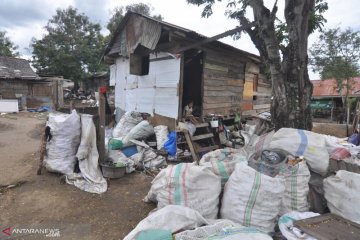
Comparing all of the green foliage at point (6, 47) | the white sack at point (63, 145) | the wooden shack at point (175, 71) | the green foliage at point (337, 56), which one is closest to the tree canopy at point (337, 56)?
the green foliage at point (337, 56)

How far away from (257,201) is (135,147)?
3.73m

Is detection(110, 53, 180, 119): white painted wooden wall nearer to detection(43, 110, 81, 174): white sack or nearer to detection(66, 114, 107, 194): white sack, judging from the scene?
detection(66, 114, 107, 194): white sack

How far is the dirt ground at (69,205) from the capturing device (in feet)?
9.81

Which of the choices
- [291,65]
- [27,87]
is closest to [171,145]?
[291,65]

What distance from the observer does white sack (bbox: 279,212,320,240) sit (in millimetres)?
2299

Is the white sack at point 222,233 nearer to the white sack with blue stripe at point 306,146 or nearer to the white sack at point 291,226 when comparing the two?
the white sack at point 291,226

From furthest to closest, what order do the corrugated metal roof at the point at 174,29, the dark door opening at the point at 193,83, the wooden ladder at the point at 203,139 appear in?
1. the dark door opening at the point at 193,83
2. the wooden ladder at the point at 203,139
3. the corrugated metal roof at the point at 174,29

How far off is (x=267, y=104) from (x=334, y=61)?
1017 cm

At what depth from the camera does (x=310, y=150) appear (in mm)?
3080

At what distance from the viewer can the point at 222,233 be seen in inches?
83.3

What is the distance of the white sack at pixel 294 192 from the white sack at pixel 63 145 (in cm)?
352

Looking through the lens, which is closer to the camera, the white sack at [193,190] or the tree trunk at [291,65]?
the white sack at [193,190]

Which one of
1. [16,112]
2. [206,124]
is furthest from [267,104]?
[16,112]

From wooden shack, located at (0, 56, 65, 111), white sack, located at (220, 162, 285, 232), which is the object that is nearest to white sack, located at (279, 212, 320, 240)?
white sack, located at (220, 162, 285, 232)
